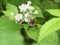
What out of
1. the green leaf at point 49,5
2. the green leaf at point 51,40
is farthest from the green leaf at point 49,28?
the green leaf at point 49,5

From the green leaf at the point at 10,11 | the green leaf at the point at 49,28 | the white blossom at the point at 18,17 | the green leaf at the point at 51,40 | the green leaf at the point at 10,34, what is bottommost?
the green leaf at the point at 51,40

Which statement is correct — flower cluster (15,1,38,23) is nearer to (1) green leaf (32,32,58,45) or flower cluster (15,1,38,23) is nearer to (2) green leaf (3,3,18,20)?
(2) green leaf (3,3,18,20)

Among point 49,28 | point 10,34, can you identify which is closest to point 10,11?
point 10,34

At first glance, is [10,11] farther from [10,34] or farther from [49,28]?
[49,28]

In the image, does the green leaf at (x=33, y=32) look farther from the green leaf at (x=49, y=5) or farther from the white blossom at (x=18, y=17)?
the green leaf at (x=49, y=5)

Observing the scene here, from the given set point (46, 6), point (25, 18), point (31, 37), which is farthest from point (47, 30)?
point (46, 6)

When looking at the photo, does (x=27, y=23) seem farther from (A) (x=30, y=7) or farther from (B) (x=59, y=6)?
(B) (x=59, y=6)

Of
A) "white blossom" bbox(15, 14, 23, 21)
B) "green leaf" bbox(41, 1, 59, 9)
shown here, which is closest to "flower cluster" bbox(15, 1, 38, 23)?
"white blossom" bbox(15, 14, 23, 21)
